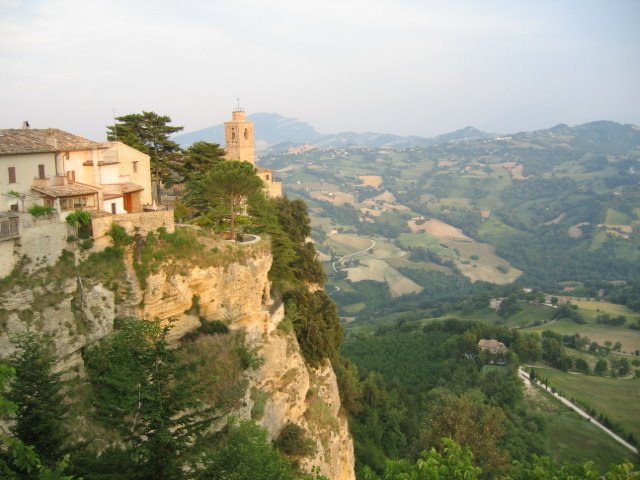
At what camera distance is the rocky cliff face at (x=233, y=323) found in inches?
802

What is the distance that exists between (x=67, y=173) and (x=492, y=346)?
223 feet

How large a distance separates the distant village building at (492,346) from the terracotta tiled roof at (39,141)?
6517 centimetres

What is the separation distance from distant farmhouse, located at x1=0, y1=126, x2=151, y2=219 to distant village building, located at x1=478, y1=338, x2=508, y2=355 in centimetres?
6104

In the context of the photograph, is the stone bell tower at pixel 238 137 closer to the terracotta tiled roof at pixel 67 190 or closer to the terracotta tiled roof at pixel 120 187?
the terracotta tiled roof at pixel 120 187

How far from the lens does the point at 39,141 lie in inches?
1009

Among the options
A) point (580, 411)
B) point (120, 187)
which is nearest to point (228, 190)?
point (120, 187)

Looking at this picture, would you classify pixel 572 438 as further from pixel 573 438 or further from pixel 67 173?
pixel 67 173

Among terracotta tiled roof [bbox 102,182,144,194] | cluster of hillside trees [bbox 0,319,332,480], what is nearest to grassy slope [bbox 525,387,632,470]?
terracotta tiled roof [bbox 102,182,144,194]

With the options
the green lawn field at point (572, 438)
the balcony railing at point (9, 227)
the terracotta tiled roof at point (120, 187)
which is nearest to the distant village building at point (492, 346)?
the green lawn field at point (572, 438)

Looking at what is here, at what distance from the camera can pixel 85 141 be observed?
1114 inches

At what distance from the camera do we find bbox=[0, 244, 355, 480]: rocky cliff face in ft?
66.8

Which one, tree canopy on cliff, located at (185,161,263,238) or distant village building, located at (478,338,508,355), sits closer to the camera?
tree canopy on cliff, located at (185,161,263,238)

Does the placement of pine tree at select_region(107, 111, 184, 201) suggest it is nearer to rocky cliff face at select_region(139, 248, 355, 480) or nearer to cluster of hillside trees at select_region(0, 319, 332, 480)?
rocky cliff face at select_region(139, 248, 355, 480)

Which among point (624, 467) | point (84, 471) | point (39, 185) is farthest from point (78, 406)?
point (624, 467)
